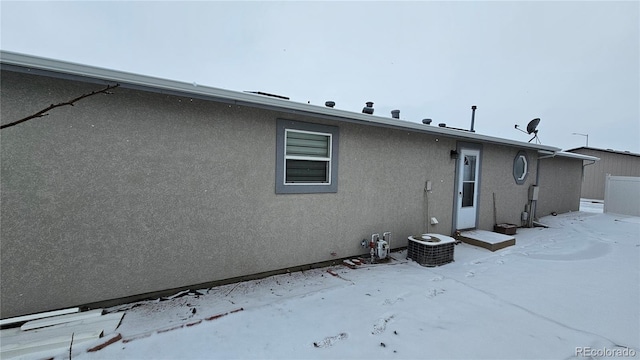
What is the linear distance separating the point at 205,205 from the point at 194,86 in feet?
4.93

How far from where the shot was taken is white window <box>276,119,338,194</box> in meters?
3.89

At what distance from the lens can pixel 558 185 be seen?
10180 millimetres

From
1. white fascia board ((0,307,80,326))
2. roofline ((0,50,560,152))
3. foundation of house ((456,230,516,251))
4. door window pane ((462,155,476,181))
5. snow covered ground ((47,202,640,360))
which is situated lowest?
snow covered ground ((47,202,640,360))

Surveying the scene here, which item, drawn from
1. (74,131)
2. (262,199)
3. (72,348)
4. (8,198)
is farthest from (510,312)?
(8,198)

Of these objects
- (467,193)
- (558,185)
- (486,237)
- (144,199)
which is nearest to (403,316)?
(144,199)

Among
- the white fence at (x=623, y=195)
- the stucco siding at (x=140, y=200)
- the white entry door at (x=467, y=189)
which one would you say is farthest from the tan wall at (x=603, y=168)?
the stucco siding at (x=140, y=200)

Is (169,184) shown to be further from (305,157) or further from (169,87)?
(305,157)

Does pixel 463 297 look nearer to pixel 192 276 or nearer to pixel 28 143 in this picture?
pixel 192 276

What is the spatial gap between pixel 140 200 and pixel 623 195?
17127 millimetres

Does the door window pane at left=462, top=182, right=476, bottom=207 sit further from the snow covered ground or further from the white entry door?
the snow covered ground

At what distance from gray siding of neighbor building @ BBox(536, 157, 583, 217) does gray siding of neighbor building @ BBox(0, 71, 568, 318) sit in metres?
8.95

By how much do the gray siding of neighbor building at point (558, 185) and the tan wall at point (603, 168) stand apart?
7.92 metres

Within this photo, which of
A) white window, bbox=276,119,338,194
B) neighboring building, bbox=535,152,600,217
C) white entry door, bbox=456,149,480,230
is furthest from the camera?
neighboring building, bbox=535,152,600,217

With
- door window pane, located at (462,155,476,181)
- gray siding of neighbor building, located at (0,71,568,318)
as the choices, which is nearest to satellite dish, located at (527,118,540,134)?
door window pane, located at (462,155,476,181)
